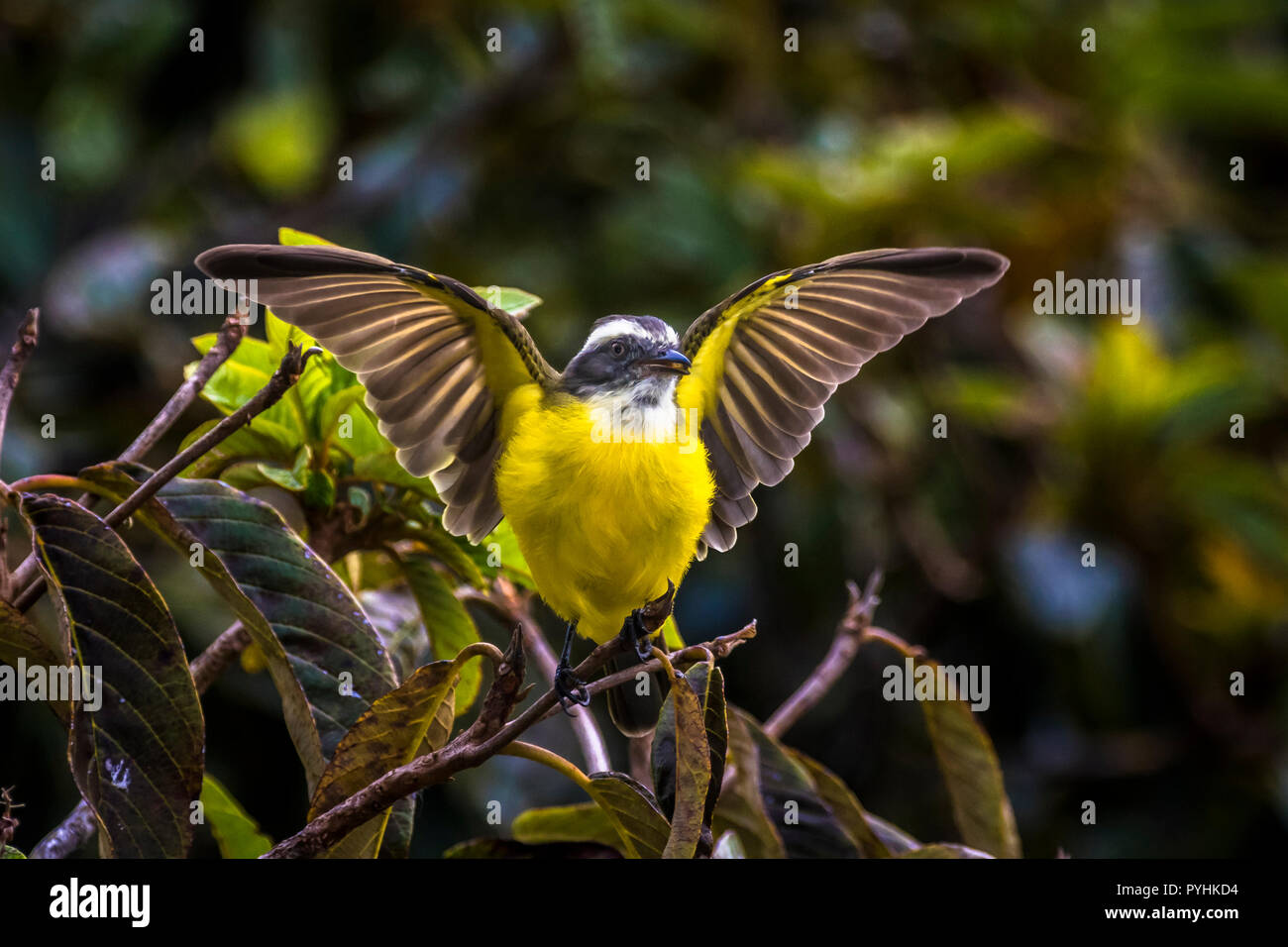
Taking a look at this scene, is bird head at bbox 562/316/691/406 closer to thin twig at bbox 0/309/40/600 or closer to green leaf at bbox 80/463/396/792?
green leaf at bbox 80/463/396/792

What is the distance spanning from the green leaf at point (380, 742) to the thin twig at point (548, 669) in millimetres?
259

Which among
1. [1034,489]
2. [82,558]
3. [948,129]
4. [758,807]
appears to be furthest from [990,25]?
[82,558]

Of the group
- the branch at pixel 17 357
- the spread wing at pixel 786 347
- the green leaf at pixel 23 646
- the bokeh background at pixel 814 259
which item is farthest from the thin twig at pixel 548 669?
the bokeh background at pixel 814 259

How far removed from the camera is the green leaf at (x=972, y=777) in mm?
1736

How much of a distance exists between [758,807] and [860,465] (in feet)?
7.98

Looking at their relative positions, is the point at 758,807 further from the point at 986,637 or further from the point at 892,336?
the point at 986,637

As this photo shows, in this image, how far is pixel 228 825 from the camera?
1.61 m

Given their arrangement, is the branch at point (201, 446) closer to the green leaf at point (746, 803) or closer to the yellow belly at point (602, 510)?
the yellow belly at point (602, 510)

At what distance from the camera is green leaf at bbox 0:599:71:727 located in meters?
1.28

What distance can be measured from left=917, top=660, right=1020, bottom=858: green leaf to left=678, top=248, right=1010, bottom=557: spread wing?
1.23 ft

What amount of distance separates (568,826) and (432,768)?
539 millimetres

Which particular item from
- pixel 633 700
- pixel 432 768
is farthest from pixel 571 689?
pixel 633 700

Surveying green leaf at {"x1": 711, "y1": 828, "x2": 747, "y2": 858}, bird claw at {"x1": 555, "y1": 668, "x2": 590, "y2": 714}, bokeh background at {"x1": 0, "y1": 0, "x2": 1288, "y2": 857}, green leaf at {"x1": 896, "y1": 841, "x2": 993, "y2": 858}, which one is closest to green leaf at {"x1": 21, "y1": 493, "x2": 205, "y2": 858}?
bird claw at {"x1": 555, "y1": 668, "x2": 590, "y2": 714}

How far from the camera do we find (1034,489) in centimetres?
435
